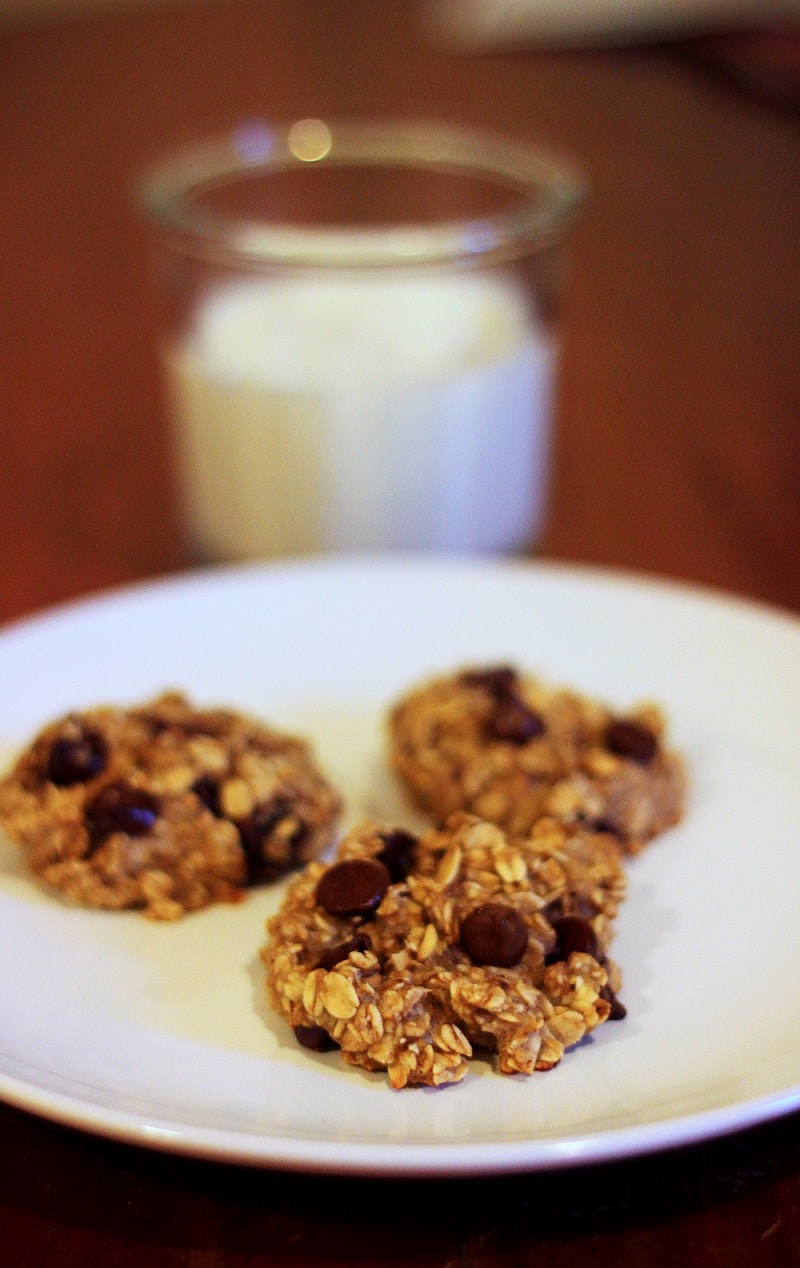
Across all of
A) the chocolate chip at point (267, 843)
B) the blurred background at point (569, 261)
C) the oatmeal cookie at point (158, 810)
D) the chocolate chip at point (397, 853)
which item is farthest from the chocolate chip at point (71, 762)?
the blurred background at point (569, 261)

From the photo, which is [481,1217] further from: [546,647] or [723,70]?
[723,70]

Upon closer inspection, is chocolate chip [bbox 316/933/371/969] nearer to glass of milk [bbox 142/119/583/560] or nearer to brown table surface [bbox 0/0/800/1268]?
brown table surface [bbox 0/0/800/1268]

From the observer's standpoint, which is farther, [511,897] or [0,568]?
[0,568]

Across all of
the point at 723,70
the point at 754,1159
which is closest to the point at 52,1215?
the point at 754,1159

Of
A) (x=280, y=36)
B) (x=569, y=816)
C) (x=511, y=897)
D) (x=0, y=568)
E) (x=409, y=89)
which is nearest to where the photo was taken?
(x=511, y=897)

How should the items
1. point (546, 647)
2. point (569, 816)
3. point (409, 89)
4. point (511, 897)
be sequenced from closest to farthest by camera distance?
point (511, 897) < point (569, 816) < point (546, 647) < point (409, 89)

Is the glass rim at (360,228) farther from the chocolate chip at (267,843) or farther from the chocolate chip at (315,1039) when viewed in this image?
the chocolate chip at (315,1039)

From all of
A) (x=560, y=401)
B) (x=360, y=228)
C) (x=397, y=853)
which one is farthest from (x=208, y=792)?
(x=560, y=401)

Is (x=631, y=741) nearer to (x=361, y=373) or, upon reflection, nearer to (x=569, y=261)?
(x=361, y=373)
